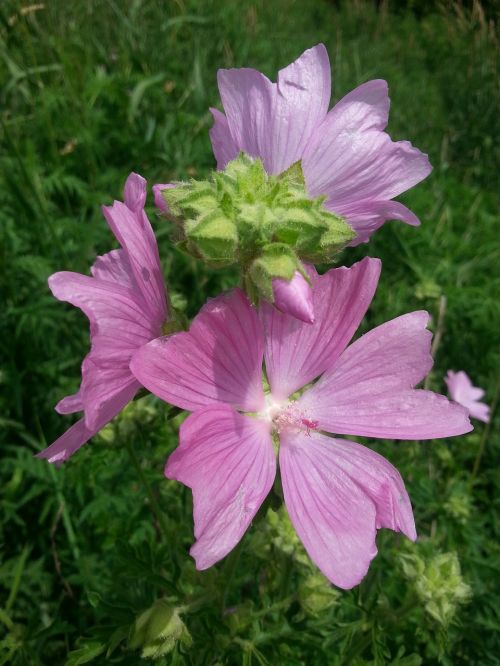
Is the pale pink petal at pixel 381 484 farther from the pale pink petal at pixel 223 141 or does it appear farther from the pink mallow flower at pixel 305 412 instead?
the pale pink petal at pixel 223 141

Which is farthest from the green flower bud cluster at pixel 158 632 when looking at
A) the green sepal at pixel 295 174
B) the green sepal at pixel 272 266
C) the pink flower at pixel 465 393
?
the pink flower at pixel 465 393

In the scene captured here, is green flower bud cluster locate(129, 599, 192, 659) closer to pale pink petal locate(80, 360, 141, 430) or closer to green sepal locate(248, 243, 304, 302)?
pale pink petal locate(80, 360, 141, 430)

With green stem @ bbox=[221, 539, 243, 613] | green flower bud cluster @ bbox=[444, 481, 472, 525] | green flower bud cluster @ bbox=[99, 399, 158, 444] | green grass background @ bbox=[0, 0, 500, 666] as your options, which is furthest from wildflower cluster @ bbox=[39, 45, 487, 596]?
green flower bud cluster @ bbox=[444, 481, 472, 525]

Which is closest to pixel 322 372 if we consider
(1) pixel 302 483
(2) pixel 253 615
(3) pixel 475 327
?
(1) pixel 302 483

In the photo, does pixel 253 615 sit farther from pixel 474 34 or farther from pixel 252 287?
pixel 474 34

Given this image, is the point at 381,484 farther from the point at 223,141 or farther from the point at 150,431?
the point at 150,431

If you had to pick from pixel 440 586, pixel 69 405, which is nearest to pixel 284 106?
pixel 69 405
